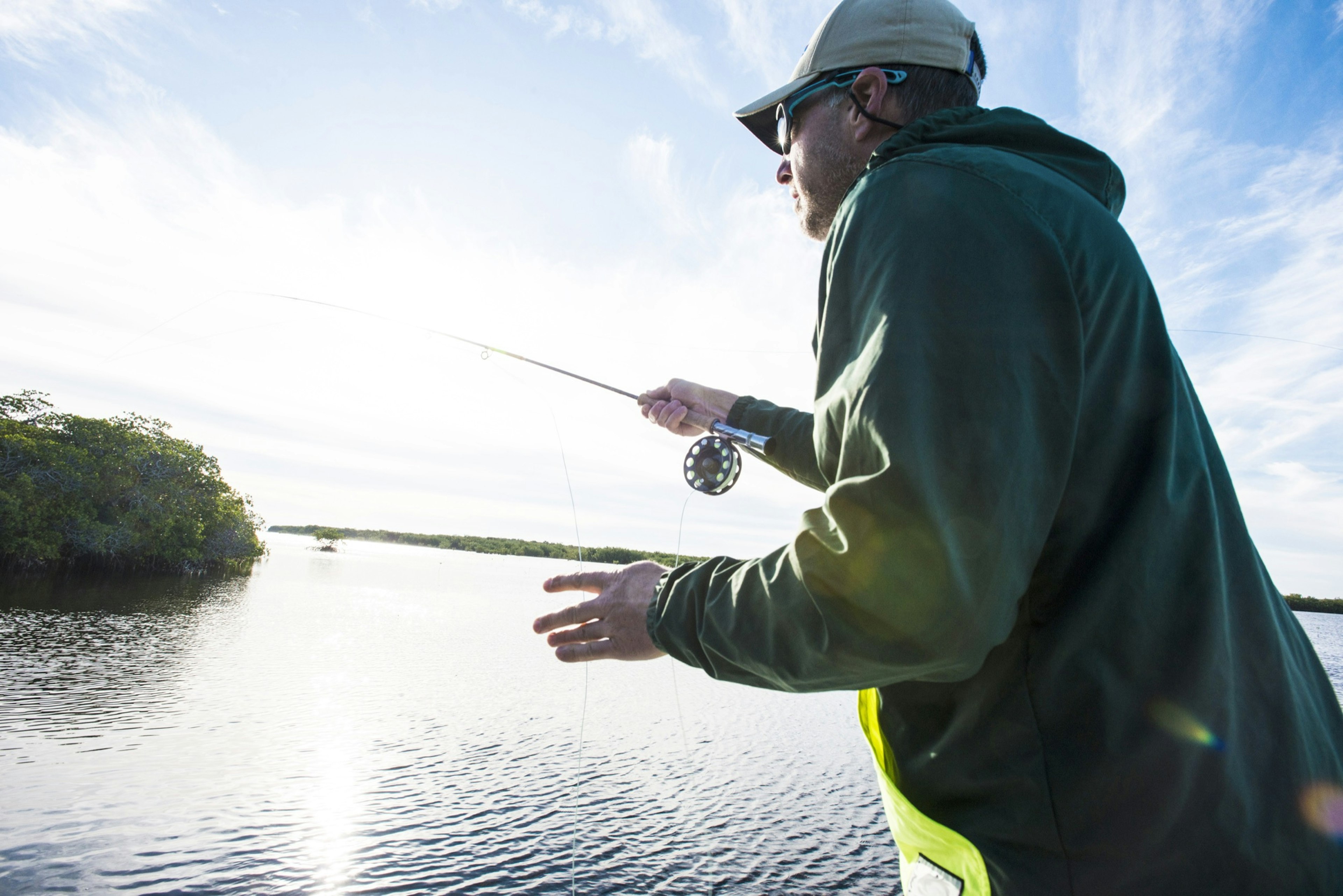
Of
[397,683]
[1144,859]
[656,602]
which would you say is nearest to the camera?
[1144,859]

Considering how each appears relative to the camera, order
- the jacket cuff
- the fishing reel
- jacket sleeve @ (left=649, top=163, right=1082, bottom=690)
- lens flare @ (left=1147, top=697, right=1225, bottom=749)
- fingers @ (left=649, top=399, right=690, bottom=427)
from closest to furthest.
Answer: jacket sleeve @ (left=649, top=163, right=1082, bottom=690) < lens flare @ (left=1147, top=697, right=1225, bottom=749) < the jacket cuff < the fishing reel < fingers @ (left=649, top=399, right=690, bottom=427)

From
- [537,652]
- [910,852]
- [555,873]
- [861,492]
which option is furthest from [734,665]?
[537,652]

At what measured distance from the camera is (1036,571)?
1.04 metres

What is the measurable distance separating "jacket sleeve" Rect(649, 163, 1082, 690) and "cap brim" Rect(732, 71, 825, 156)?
900 millimetres

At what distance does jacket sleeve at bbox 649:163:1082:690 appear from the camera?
0.85 metres

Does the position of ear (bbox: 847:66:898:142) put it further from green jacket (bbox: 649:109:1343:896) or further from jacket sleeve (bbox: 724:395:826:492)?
jacket sleeve (bbox: 724:395:826:492)

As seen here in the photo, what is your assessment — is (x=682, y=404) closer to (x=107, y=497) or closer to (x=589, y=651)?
(x=589, y=651)

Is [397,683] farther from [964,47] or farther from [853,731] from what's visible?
[964,47]

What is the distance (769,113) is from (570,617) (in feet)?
5.95

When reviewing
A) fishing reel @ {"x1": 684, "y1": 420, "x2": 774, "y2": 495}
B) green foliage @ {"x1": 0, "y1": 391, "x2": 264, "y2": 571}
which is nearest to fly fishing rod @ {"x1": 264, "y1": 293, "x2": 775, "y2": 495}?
fishing reel @ {"x1": 684, "y1": 420, "x2": 774, "y2": 495}

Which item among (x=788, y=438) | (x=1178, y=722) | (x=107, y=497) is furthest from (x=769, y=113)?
(x=107, y=497)

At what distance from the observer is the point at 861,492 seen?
0.89m

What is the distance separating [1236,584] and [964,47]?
1382 millimetres


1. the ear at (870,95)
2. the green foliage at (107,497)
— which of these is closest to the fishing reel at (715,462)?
the ear at (870,95)
